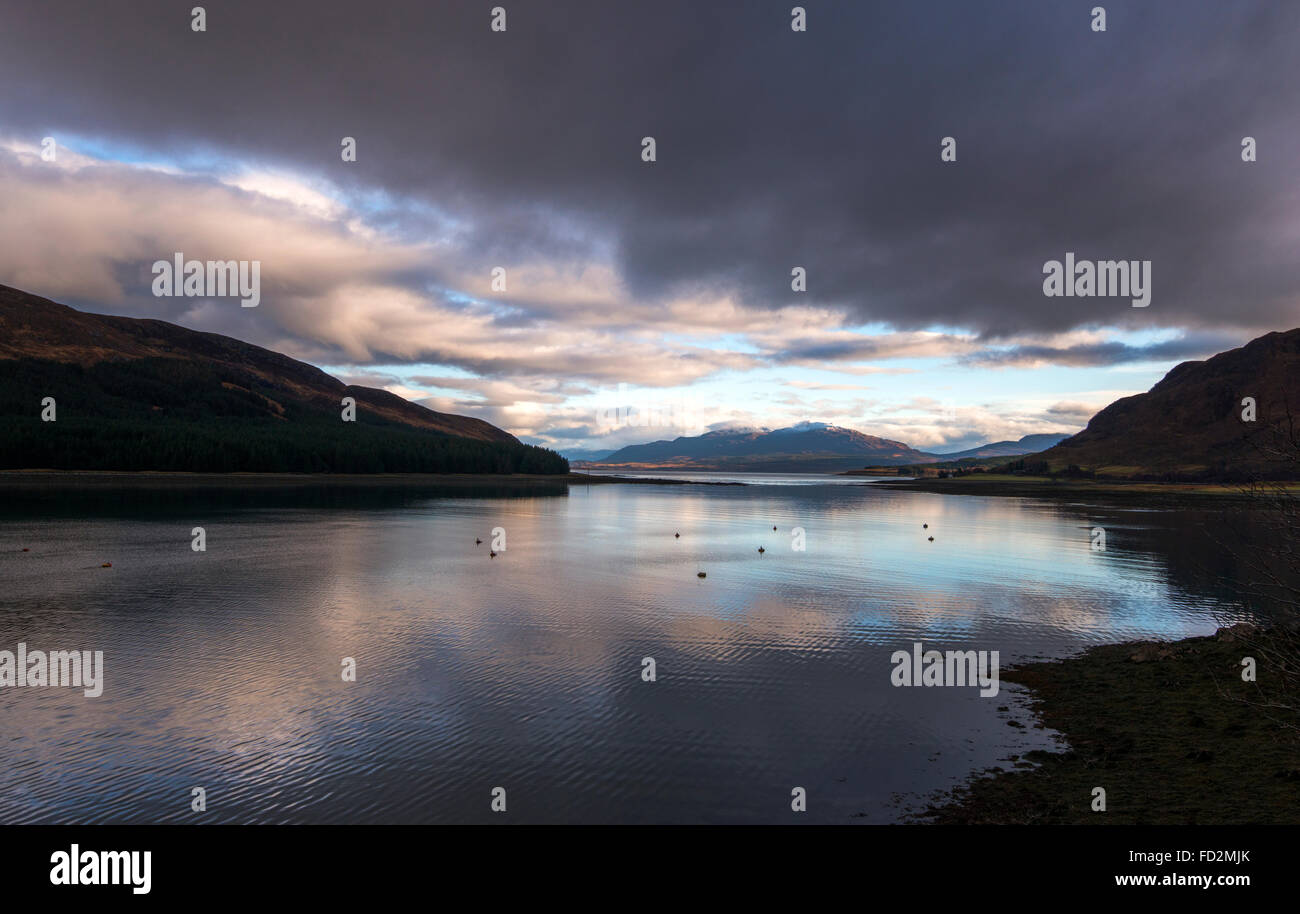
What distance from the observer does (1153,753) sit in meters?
19.5

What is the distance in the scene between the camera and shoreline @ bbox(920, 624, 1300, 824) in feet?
51.3

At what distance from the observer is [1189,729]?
69.1 ft

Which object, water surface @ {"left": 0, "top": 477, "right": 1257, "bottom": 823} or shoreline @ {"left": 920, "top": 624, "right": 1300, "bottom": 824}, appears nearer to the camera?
shoreline @ {"left": 920, "top": 624, "right": 1300, "bottom": 824}

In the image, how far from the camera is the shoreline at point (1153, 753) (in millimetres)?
15625

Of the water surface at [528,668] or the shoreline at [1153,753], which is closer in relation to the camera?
the shoreline at [1153,753]

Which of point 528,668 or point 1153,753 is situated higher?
point 1153,753

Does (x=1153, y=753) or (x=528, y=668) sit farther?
(x=528, y=668)
